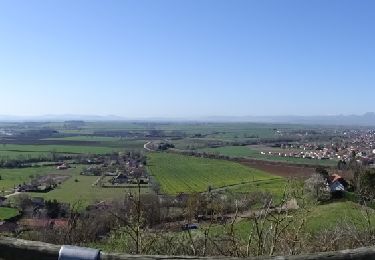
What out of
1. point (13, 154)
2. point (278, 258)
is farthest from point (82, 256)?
point (13, 154)

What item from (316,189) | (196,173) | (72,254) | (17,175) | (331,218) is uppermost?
(72,254)

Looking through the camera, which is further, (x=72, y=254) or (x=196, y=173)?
(x=196, y=173)

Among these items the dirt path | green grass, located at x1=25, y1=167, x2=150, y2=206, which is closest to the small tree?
green grass, located at x1=25, y1=167, x2=150, y2=206

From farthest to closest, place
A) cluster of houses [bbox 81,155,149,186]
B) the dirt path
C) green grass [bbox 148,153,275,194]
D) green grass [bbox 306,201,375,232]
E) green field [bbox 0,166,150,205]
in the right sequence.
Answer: the dirt path → cluster of houses [bbox 81,155,149,186] → green grass [bbox 148,153,275,194] → green field [bbox 0,166,150,205] → green grass [bbox 306,201,375,232]

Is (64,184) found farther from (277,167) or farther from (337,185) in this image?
(337,185)

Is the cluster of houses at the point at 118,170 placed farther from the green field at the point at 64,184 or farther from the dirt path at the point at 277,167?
the dirt path at the point at 277,167

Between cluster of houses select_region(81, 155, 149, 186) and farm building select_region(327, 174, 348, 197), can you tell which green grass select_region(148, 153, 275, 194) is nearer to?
cluster of houses select_region(81, 155, 149, 186)

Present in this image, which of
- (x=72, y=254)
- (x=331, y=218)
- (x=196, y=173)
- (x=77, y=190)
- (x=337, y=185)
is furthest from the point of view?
(x=196, y=173)

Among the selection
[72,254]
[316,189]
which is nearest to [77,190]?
[316,189]
